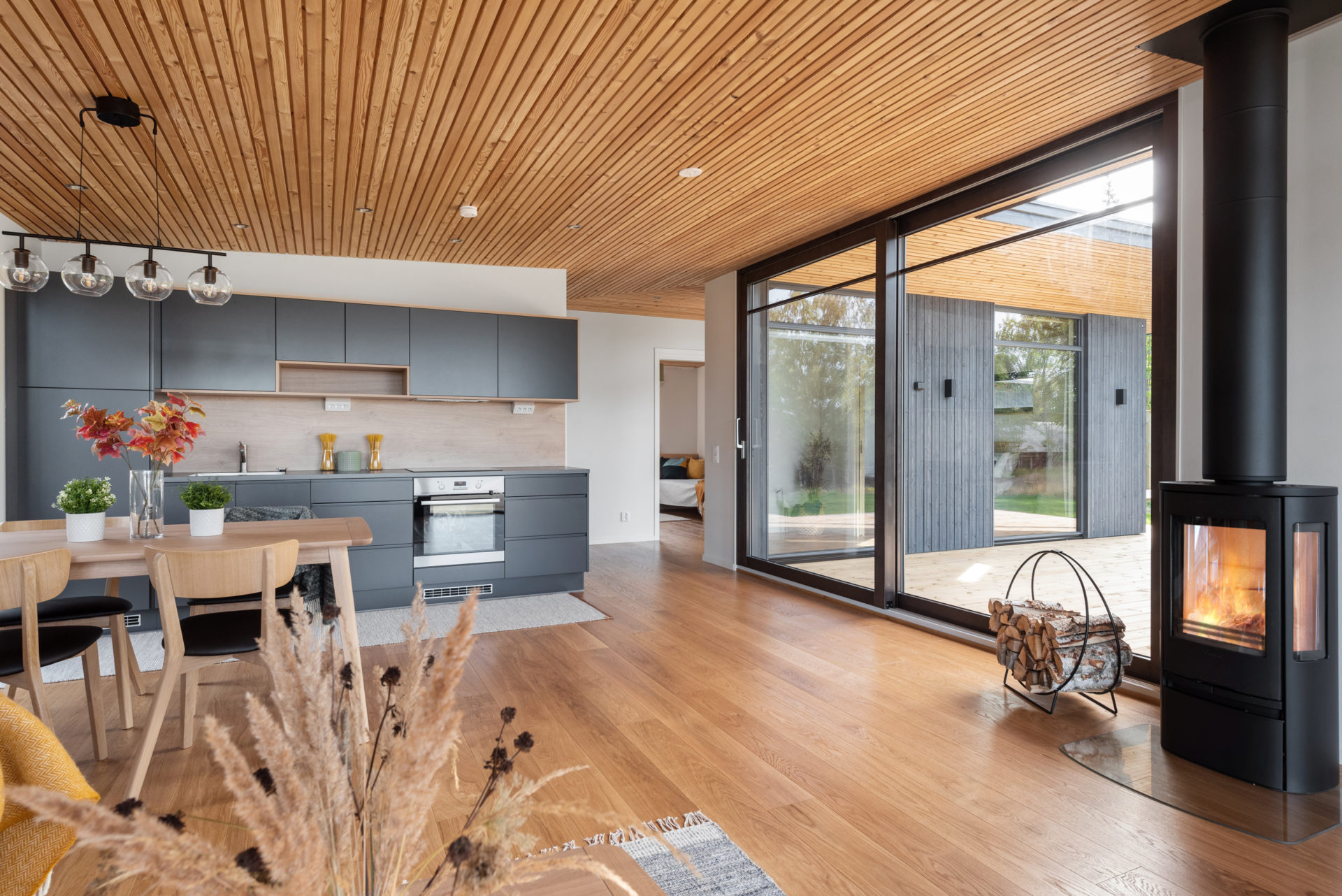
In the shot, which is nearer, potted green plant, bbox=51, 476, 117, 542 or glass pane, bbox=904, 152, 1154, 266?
potted green plant, bbox=51, 476, 117, 542

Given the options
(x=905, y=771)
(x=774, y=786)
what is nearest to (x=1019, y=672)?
(x=905, y=771)

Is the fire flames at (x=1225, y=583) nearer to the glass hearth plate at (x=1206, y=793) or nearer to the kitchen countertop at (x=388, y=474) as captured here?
the glass hearth plate at (x=1206, y=793)

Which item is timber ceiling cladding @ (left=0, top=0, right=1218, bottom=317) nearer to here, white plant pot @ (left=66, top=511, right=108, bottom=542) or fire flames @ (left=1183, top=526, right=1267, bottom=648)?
white plant pot @ (left=66, top=511, right=108, bottom=542)

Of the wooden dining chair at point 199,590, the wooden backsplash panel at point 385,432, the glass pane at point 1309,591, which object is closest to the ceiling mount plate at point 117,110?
the wooden dining chair at point 199,590

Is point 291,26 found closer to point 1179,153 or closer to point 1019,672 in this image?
point 1179,153

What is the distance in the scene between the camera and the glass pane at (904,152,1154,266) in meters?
3.22

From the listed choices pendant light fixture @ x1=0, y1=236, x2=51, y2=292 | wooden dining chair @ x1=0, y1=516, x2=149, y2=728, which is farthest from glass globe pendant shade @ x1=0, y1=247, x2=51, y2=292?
wooden dining chair @ x1=0, y1=516, x2=149, y2=728

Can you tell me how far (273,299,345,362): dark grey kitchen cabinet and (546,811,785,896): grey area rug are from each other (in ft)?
13.5

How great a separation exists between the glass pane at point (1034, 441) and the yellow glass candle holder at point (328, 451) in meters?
4.31

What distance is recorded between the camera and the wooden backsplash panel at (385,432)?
520 centimetres

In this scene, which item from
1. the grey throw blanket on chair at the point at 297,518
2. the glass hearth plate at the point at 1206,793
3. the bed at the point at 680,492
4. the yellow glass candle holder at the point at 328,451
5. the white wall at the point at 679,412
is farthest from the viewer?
the white wall at the point at 679,412

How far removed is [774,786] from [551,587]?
3314mm

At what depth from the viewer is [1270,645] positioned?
7.41 feet

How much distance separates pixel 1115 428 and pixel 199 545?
12.2ft
